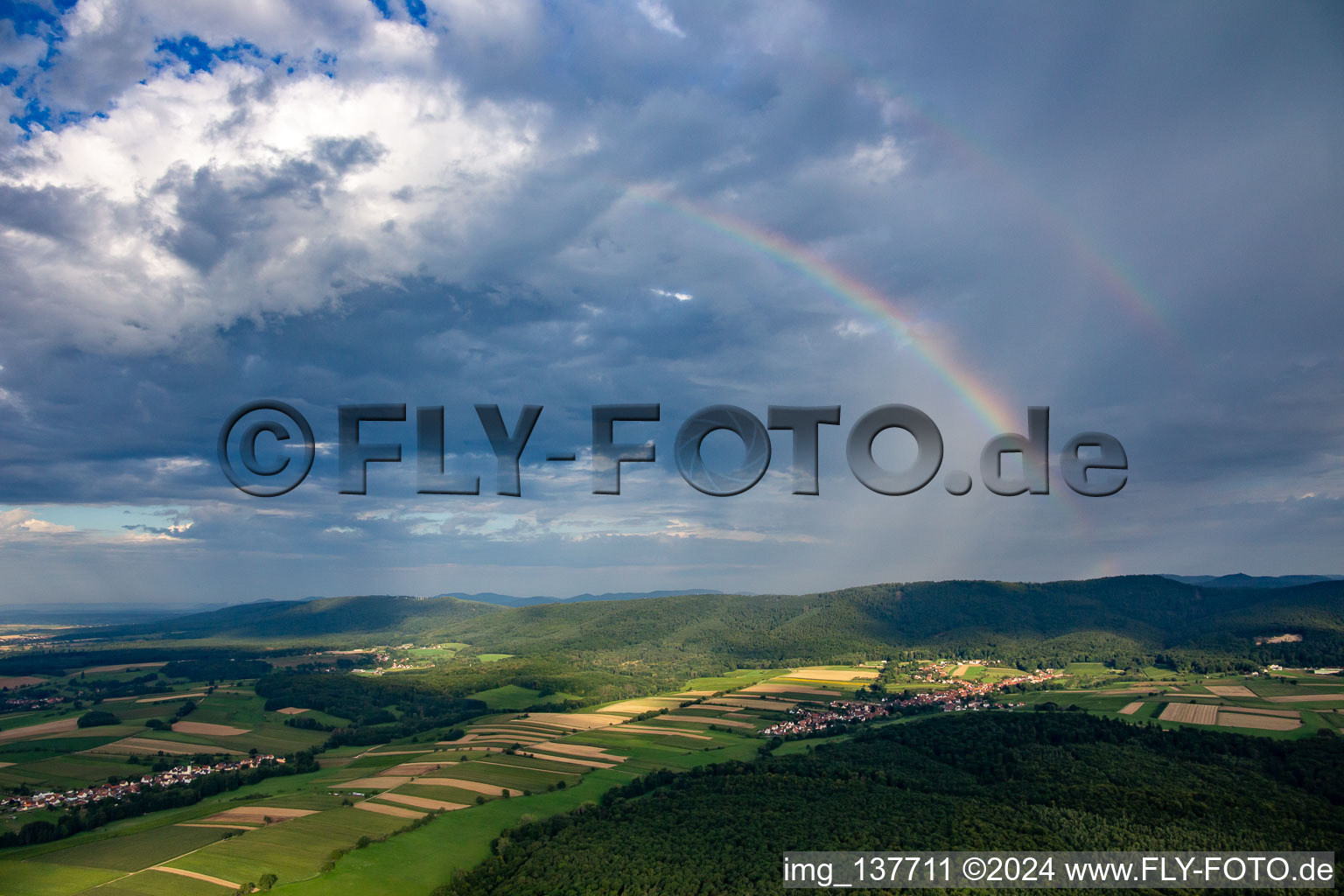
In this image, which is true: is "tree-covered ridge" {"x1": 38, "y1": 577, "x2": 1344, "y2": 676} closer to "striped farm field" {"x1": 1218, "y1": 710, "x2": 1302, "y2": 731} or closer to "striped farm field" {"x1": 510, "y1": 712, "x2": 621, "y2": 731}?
"striped farm field" {"x1": 510, "y1": 712, "x2": 621, "y2": 731}

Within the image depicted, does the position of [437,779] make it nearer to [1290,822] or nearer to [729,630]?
[1290,822]

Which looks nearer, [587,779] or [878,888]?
[878,888]

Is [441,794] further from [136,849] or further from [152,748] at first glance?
[152,748]

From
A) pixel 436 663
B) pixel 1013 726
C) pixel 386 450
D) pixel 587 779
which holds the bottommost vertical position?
pixel 436 663

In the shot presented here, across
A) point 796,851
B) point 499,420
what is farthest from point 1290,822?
point 499,420

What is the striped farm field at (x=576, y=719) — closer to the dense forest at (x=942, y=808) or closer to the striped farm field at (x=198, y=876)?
the dense forest at (x=942, y=808)

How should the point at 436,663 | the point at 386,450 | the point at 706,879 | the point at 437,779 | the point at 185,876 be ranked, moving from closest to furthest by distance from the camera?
the point at 386,450 < the point at 706,879 < the point at 185,876 < the point at 437,779 < the point at 436,663

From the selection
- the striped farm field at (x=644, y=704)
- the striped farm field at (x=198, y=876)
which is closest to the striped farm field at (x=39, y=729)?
the striped farm field at (x=198, y=876)

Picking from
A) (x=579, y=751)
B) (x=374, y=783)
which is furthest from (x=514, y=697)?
(x=374, y=783)
